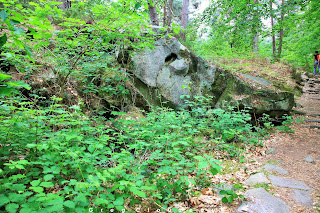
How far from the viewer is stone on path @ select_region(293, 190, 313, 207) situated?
2.54 m

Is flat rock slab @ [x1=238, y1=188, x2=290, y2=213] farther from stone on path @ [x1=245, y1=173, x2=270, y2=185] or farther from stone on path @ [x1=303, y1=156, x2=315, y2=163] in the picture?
stone on path @ [x1=303, y1=156, x2=315, y2=163]

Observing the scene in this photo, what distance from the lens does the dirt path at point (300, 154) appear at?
274cm

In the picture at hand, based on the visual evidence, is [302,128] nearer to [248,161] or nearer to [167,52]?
[248,161]

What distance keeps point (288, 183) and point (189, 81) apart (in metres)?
4.50

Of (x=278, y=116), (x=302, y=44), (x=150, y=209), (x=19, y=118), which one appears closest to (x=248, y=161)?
(x=150, y=209)

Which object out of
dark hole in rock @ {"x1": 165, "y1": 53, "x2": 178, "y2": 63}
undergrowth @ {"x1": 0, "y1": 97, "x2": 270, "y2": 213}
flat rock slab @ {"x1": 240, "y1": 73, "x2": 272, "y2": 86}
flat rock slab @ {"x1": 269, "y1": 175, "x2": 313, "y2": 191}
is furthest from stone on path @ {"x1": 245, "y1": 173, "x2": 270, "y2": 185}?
flat rock slab @ {"x1": 240, "y1": 73, "x2": 272, "y2": 86}

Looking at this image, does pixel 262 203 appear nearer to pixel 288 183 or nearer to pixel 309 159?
pixel 288 183

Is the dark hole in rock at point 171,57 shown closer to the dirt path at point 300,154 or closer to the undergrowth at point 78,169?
the dirt path at point 300,154

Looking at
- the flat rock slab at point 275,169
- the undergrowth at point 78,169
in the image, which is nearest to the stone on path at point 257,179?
the flat rock slab at point 275,169

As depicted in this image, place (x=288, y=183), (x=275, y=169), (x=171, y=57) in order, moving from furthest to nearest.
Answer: (x=171, y=57) → (x=275, y=169) → (x=288, y=183)

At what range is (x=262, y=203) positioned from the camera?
2400mm

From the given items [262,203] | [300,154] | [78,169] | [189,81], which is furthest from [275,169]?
[189,81]

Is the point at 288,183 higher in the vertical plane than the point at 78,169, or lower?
lower

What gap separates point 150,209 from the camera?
2.26 m
